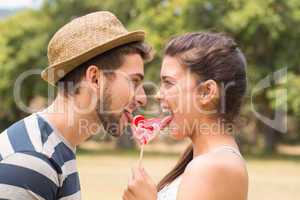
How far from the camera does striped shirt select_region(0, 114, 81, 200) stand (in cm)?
227

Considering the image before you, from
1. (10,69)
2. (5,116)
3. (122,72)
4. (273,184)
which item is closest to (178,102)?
(122,72)

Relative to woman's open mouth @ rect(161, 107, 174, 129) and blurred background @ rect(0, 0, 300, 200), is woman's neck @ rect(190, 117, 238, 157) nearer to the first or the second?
woman's open mouth @ rect(161, 107, 174, 129)

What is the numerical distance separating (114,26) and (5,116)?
2784 cm

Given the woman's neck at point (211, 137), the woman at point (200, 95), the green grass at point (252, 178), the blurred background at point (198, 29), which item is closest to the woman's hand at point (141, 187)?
the woman at point (200, 95)

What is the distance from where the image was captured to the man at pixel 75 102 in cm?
234

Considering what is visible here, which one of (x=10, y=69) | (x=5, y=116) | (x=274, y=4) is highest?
(x=274, y=4)

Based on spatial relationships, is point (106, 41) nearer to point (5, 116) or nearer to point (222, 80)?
point (222, 80)

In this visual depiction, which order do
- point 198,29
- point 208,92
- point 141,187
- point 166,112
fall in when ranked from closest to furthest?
point 141,187 → point 208,92 → point 166,112 → point 198,29

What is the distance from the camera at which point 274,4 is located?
23.8m

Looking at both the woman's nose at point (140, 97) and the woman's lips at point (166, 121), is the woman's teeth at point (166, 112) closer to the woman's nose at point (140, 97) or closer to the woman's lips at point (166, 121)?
the woman's lips at point (166, 121)

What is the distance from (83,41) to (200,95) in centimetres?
60

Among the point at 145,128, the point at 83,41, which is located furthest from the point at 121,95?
the point at 83,41

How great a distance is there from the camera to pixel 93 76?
2.75 meters

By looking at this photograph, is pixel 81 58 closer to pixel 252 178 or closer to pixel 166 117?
pixel 166 117
